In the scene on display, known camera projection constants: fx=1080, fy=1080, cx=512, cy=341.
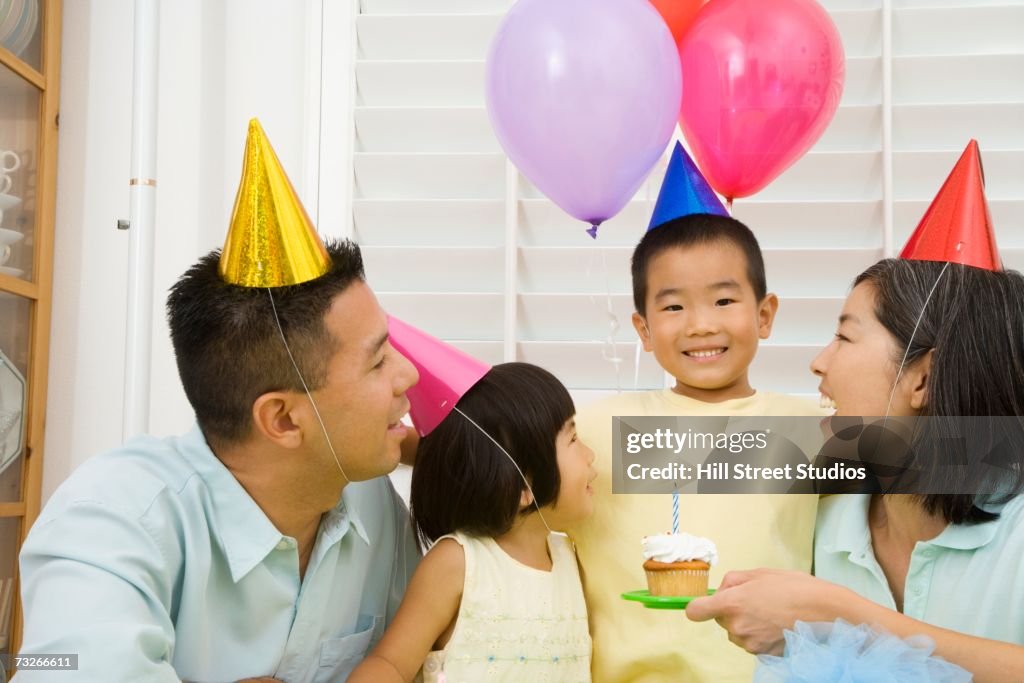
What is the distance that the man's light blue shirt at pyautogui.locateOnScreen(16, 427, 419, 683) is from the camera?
1249mm

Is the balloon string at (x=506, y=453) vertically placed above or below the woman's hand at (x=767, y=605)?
above

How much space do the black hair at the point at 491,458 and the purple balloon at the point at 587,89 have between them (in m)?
0.38

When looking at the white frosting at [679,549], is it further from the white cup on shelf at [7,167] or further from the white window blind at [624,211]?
the white cup on shelf at [7,167]

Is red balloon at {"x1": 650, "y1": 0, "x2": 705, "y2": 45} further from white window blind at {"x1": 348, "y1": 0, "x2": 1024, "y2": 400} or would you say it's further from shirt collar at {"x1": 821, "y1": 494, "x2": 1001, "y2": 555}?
shirt collar at {"x1": 821, "y1": 494, "x2": 1001, "y2": 555}

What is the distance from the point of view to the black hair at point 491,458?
1.69 m

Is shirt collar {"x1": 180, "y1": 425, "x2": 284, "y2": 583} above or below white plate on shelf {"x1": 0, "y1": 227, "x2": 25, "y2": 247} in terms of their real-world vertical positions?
below

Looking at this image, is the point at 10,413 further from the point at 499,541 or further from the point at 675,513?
the point at 675,513

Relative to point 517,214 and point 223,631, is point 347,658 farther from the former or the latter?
point 517,214

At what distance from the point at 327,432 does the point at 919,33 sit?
5.85ft

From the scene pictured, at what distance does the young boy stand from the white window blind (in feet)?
1.68

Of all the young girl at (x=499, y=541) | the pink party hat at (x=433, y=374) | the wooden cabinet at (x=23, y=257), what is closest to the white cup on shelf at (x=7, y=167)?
the wooden cabinet at (x=23, y=257)

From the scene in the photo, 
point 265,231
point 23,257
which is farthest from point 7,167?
point 265,231

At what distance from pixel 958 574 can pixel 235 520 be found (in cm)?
103
